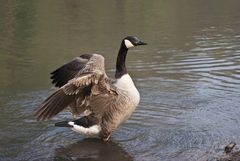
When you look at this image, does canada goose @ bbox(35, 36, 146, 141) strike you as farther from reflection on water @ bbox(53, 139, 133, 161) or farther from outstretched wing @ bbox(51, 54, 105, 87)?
reflection on water @ bbox(53, 139, 133, 161)

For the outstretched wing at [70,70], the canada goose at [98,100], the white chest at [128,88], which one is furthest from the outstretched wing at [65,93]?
the outstretched wing at [70,70]

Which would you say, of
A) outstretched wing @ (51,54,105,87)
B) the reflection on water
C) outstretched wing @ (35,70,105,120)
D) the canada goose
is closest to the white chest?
the canada goose

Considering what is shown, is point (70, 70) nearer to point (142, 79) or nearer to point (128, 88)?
point (128, 88)

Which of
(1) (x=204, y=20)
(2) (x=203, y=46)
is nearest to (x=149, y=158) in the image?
(2) (x=203, y=46)

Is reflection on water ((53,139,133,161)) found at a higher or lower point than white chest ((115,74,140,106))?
lower

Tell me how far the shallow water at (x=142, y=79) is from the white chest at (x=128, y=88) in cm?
72

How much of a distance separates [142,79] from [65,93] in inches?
195

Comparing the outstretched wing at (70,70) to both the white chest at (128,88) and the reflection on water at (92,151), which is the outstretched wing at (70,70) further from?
the reflection on water at (92,151)

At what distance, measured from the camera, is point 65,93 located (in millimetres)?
7531

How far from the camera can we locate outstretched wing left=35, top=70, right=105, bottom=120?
7.45 meters

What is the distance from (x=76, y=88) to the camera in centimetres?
756

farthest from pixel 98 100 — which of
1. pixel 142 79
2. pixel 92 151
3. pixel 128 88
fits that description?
pixel 142 79

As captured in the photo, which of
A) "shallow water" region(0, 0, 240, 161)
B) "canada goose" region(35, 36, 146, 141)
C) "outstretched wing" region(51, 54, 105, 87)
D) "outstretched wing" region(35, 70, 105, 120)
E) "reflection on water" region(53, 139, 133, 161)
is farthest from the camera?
"outstretched wing" region(51, 54, 105, 87)

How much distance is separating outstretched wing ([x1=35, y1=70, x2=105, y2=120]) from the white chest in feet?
2.33
